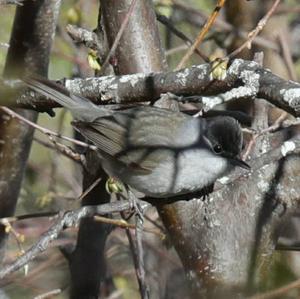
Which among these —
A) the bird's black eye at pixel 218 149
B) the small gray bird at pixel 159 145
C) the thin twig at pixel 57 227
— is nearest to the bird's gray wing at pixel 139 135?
the small gray bird at pixel 159 145

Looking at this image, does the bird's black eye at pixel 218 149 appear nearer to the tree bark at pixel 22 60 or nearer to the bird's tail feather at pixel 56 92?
the bird's tail feather at pixel 56 92

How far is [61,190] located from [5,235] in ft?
5.30

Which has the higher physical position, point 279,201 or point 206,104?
point 206,104

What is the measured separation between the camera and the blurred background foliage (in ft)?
15.0

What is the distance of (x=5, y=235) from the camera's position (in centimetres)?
393

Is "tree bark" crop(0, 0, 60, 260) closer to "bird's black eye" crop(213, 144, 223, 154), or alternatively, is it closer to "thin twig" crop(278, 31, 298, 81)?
"bird's black eye" crop(213, 144, 223, 154)

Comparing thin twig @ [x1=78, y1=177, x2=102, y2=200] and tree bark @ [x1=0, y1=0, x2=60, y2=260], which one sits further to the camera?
tree bark @ [x1=0, y1=0, x2=60, y2=260]

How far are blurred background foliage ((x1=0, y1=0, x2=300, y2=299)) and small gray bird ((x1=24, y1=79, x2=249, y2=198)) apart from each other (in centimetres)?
58

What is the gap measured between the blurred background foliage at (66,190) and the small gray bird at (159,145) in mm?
580

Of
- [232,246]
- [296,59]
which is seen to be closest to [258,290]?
[232,246]

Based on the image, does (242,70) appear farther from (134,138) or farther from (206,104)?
(134,138)

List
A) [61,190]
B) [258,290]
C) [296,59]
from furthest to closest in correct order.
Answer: [61,190] < [296,59] < [258,290]

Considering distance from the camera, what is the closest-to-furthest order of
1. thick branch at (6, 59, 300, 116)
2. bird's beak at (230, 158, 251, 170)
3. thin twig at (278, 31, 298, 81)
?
thick branch at (6, 59, 300, 116), bird's beak at (230, 158, 251, 170), thin twig at (278, 31, 298, 81)

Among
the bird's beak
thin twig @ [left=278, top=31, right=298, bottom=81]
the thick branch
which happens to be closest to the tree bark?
the thick branch
